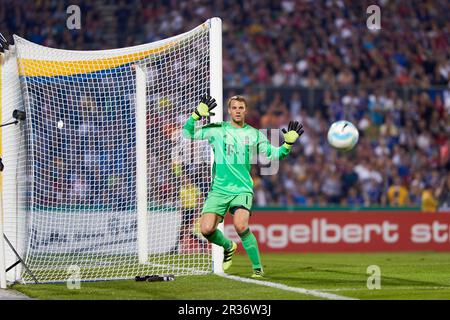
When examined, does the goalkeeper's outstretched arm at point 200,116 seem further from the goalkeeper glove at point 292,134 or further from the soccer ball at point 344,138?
the soccer ball at point 344,138

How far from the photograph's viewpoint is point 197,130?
11805mm

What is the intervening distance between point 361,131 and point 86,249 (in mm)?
12950

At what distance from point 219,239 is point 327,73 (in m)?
15.6

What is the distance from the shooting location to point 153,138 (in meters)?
13.9

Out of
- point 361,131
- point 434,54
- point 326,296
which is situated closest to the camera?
point 326,296

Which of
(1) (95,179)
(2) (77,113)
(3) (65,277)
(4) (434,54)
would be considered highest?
(4) (434,54)

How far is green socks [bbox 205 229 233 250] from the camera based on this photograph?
11609 millimetres

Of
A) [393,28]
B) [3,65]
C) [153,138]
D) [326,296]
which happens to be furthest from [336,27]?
[326,296]

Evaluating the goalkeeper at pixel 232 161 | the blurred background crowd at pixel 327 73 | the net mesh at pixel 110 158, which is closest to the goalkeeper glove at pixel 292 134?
the goalkeeper at pixel 232 161

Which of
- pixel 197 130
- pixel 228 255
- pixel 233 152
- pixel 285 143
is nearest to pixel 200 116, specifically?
pixel 197 130

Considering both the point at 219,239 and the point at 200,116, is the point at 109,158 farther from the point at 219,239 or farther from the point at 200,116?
the point at 219,239

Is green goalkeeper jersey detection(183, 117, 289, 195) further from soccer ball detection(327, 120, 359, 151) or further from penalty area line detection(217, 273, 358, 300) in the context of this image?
penalty area line detection(217, 273, 358, 300)

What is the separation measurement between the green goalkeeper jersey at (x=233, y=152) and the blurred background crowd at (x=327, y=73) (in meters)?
11.8

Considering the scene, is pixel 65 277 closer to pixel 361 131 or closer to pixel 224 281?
pixel 224 281
